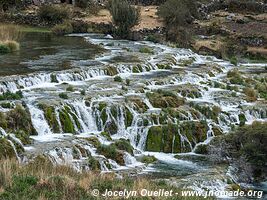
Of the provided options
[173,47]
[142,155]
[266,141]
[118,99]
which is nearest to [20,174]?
[142,155]

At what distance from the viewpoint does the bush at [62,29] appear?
47.3 metres

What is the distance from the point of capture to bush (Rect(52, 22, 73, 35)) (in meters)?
47.3

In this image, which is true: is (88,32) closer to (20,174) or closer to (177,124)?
(177,124)

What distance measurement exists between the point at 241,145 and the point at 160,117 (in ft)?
14.3

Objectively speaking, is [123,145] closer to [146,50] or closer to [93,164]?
[93,164]

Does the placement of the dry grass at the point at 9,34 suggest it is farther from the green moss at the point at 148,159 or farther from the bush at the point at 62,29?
the green moss at the point at 148,159

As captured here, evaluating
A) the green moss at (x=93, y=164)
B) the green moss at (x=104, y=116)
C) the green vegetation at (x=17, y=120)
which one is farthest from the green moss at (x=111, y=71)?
the green moss at (x=93, y=164)

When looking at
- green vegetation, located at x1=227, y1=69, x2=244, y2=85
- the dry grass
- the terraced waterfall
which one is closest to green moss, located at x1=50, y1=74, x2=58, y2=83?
the terraced waterfall

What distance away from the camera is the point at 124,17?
46.2 meters

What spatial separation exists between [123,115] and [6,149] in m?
6.52

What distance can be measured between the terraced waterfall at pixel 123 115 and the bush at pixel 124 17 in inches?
546

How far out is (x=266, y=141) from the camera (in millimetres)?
19656

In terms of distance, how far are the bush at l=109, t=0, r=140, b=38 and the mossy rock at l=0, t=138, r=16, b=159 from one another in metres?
28.8
